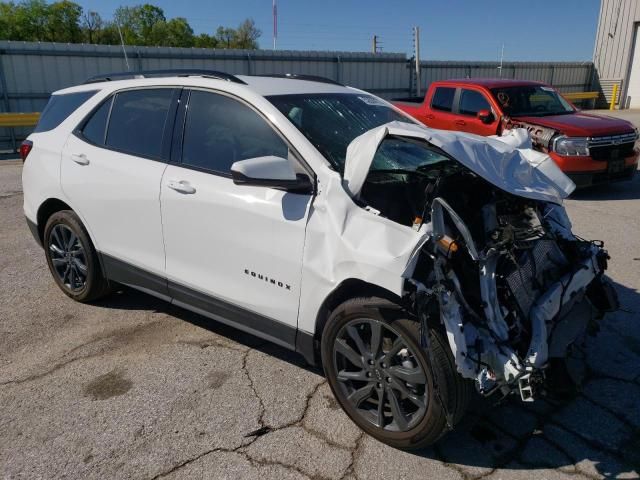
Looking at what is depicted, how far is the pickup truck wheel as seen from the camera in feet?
8.08

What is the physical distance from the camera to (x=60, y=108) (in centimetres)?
454

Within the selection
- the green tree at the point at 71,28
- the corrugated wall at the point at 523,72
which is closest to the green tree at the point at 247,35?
the green tree at the point at 71,28

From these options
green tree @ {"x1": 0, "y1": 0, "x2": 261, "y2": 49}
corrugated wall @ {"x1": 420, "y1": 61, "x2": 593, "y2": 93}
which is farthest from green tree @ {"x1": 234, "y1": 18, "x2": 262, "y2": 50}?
corrugated wall @ {"x1": 420, "y1": 61, "x2": 593, "y2": 93}

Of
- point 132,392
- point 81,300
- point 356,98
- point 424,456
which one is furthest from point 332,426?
point 81,300

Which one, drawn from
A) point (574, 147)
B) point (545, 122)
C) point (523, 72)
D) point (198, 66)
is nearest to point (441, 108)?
point (545, 122)

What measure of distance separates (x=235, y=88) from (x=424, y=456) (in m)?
2.40

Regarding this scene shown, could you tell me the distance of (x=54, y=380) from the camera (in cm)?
340

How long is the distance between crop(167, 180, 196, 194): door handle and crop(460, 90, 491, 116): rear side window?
6.66 meters

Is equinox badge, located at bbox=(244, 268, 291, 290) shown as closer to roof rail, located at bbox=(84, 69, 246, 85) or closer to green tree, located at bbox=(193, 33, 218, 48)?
roof rail, located at bbox=(84, 69, 246, 85)

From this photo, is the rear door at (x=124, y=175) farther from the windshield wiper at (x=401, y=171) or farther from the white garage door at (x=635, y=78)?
the white garage door at (x=635, y=78)

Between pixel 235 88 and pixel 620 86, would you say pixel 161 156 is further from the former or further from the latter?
pixel 620 86

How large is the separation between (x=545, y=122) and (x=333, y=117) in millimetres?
5826

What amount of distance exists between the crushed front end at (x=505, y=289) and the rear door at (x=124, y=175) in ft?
6.43

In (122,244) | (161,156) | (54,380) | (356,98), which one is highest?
(356,98)
